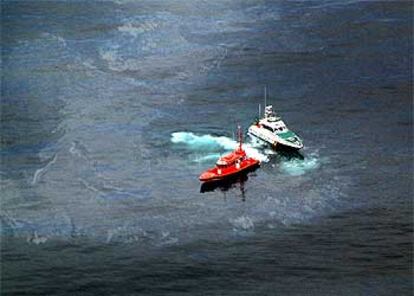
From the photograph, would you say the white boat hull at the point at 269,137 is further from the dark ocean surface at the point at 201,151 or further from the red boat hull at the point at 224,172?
the red boat hull at the point at 224,172

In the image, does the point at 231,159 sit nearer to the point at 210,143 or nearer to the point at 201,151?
the point at 201,151

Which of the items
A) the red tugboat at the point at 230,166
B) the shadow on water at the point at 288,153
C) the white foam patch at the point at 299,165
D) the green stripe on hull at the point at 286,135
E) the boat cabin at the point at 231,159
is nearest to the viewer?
the red tugboat at the point at 230,166

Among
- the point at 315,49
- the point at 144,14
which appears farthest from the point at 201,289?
the point at 144,14

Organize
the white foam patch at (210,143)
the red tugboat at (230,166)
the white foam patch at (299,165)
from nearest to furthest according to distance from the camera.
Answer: the red tugboat at (230,166) < the white foam patch at (299,165) < the white foam patch at (210,143)

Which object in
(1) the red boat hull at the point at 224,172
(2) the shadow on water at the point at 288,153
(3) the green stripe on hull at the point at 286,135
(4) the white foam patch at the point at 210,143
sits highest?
(3) the green stripe on hull at the point at 286,135

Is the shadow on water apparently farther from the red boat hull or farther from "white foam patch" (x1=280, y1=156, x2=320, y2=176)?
the red boat hull

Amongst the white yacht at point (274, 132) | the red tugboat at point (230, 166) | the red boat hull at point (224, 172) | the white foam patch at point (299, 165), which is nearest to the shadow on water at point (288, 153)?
the white yacht at point (274, 132)

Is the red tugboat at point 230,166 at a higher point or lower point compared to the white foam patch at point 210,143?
lower
